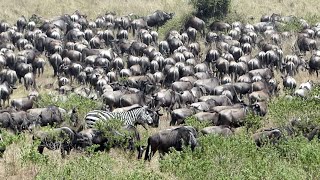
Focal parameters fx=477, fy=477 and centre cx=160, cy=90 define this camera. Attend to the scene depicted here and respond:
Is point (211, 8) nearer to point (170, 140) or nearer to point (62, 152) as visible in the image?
point (170, 140)

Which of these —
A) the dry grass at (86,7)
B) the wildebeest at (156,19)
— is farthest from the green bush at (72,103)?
the dry grass at (86,7)

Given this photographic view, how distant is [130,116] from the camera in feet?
97.0

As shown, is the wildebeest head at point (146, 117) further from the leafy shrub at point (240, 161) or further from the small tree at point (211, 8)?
the small tree at point (211, 8)

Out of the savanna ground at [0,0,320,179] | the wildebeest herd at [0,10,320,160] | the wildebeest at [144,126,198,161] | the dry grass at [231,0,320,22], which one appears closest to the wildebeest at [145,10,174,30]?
the wildebeest herd at [0,10,320,160]

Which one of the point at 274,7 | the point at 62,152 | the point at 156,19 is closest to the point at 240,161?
the point at 62,152

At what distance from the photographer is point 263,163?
56.8 feet

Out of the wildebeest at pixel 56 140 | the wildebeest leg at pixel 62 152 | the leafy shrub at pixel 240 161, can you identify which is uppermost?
the leafy shrub at pixel 240 161

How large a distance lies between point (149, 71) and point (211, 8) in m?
19.9

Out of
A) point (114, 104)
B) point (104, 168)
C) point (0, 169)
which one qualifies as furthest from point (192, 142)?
point (114, 104)

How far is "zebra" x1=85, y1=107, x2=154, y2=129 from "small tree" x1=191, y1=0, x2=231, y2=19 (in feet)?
103

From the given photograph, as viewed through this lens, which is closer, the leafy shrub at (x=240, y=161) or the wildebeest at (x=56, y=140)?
the leafy shrub at (x=240, y=161)

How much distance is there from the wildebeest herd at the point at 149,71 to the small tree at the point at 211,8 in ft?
11.2

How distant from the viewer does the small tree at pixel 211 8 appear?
194 ft

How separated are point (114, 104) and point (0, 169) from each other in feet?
50.9
